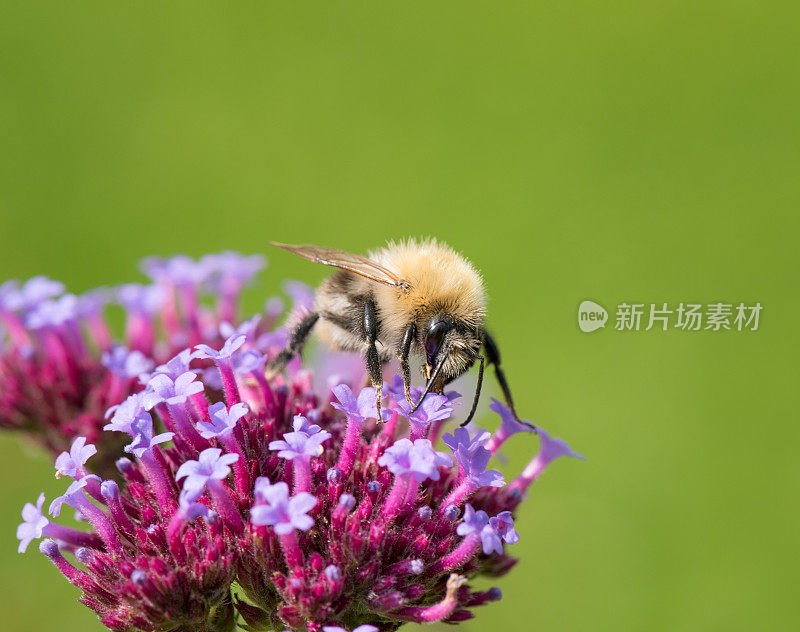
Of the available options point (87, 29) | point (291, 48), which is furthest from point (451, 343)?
point (87, 29)

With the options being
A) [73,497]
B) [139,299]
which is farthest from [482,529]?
[139,299]

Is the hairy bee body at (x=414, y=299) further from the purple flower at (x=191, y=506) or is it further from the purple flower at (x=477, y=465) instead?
the purple flower at (x=191, y=506)

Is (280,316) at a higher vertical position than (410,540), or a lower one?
higher

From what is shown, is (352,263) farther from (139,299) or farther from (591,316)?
(591,316)

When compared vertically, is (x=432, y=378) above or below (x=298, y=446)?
above

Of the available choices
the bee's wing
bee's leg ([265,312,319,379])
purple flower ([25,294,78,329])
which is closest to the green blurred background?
purple flower ([25,294,78,329])

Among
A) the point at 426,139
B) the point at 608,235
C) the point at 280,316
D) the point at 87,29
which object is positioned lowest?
the point at 280,316

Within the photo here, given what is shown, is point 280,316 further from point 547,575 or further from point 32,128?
point 32,128
